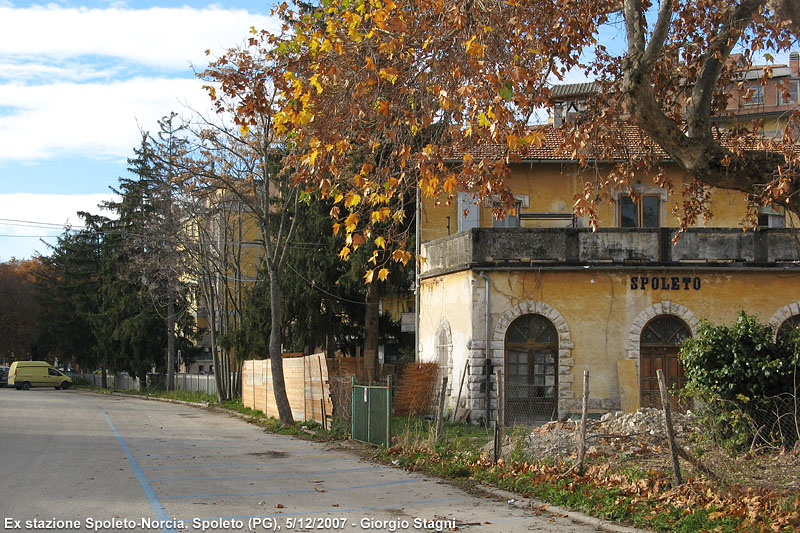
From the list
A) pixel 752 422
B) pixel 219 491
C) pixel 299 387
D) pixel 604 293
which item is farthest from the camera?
pixel 299 387

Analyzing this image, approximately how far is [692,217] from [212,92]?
8.68m

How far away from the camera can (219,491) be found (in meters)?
12.1

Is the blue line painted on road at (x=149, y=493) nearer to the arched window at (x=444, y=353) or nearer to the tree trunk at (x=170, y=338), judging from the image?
the arched window at (x=444, y=353)

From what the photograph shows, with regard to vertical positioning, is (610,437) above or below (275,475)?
above

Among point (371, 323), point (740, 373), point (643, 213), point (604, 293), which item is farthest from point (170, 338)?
point (740, 373)

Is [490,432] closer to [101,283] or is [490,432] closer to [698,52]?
[698,52]

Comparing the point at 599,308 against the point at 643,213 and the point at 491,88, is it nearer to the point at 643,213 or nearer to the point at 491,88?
the point at 643,213

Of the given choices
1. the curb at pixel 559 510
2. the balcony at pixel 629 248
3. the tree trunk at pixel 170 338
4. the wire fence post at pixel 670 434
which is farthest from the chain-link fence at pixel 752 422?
the tree trunk at pixel 170 338

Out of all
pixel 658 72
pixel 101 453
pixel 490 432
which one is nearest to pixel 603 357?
pixel 490 432

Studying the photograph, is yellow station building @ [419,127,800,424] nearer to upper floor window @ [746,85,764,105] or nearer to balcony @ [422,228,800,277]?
balcony @ [422,228,800,277]

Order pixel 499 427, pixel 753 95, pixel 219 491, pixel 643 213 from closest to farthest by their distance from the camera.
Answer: pixel 219 491, pixel 753 95, pixel 499 427, pixel 643 213

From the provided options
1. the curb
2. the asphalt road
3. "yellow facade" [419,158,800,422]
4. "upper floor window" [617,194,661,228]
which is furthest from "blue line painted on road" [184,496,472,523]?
"upper floor window" [617,194,661,228]

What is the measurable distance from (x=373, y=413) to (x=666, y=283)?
9714mm

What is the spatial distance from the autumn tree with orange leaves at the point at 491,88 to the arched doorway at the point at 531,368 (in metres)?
9.71
